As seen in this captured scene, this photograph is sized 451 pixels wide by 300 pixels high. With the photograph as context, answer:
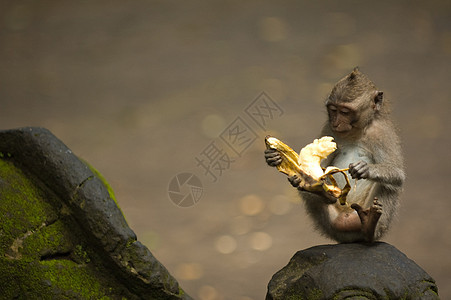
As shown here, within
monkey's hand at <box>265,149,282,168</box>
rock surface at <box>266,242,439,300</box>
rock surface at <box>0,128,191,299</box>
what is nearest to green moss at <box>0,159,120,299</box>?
rock surface at <box>0,128,191,299</box>

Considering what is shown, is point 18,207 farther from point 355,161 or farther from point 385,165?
point 385,165

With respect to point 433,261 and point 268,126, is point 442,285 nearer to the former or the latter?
point 433,261

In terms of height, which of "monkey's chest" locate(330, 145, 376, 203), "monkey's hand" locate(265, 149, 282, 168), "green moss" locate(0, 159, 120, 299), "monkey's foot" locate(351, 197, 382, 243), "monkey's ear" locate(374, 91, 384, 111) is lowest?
"green moss" locate(0, 159, 120, 299)

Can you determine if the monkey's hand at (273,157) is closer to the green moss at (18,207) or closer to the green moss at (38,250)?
the green moss at (38,250)

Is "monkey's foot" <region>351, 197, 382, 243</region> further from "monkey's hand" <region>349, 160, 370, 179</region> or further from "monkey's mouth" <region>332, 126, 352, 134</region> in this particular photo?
"monkey's mouth" <region>332, 126, 352, 134</region>

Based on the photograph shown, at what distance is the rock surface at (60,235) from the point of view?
3789 mm

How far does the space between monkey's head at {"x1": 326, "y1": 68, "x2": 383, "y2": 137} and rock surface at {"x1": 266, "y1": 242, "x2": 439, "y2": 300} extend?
0.80 meters

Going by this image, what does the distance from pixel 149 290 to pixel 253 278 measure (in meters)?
3.40

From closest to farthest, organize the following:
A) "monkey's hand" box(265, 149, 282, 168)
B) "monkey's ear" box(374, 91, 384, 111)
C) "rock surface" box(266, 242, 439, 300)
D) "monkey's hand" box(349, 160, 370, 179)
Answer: "rock surface" box(266, 242, 439, 300) < "monkey's hand" box(349, 160, 370, 179) < "monkey's hand" box(265, 149, 282, 168) < "monkey's ear" box(374, 91, 384, 111)

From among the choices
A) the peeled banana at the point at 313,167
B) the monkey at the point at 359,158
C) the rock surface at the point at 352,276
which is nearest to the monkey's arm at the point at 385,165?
the monkey at the point at 359,158

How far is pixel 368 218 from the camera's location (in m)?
4.02

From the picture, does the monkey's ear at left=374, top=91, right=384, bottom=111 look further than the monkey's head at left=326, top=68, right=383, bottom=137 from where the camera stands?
Yes

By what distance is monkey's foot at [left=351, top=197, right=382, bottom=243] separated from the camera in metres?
3.96

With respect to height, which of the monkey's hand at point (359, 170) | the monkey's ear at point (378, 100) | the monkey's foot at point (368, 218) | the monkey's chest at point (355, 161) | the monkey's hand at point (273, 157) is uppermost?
the monkey's ear at point (378, 100)
